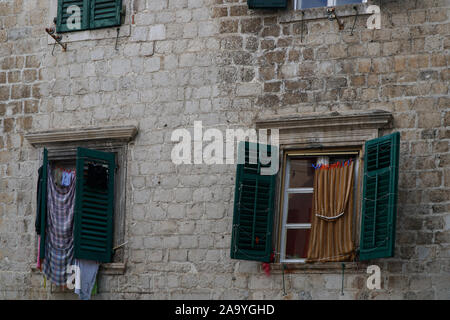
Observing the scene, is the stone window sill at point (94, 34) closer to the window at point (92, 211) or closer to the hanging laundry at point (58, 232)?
the window at point (92, 211)

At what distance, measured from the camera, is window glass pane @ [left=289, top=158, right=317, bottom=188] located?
13.1 m

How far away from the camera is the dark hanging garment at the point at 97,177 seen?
13.5m

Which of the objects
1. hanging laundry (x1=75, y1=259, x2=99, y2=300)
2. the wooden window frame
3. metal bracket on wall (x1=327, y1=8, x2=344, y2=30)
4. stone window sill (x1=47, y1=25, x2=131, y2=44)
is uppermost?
metal bracket on wall (x1=327, y1=8, x2=344, y2=30)

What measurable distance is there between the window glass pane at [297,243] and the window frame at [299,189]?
0.12ft

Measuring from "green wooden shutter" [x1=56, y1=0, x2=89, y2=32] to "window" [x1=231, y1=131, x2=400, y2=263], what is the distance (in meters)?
2.94

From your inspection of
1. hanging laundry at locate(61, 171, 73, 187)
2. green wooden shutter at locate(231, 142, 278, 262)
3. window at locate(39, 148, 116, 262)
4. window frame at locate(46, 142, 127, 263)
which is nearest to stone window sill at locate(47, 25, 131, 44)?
window frame at locate(46, 142, 127, 263)

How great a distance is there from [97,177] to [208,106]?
1588mm

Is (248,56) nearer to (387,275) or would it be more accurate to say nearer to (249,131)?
(249,131)

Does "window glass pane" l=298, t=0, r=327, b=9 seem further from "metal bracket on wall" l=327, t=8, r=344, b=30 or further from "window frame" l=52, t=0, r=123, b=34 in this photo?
"window frame" l=52, t=0, r=123, b=34

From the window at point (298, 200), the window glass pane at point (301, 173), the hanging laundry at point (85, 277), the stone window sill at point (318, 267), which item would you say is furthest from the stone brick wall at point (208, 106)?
the window glass pane at point (301, 173)

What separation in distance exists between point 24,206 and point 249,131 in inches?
121

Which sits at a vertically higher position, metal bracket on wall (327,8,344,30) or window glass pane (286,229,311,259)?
metal bracket on wall (327,8,344,30)

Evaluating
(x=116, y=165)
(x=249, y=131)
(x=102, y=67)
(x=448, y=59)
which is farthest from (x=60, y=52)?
(x=448, y=59)

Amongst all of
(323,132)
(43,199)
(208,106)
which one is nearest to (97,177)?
(43,199)
